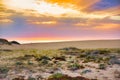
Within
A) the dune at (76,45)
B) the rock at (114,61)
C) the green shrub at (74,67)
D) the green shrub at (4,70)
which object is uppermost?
the dune at (76,45)

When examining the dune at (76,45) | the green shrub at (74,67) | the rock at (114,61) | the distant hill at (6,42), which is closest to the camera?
the green shrub at (74,67)

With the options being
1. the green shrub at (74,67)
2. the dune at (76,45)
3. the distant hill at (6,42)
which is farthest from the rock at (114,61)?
the distant hill at (6,42)

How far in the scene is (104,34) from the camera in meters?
10.7

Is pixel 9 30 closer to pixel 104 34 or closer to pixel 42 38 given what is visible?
pixel 42 38

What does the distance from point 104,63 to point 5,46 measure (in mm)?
4435

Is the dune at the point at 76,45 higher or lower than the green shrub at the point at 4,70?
higher

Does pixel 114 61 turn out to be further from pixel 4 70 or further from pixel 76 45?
pixel 4 70

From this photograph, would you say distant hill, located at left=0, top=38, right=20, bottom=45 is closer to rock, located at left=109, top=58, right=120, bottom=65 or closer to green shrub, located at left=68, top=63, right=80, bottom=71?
green shrub, located at left=68, top=63, right=80, bottom=71

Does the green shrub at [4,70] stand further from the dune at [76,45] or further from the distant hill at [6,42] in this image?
the dune at [76,45]

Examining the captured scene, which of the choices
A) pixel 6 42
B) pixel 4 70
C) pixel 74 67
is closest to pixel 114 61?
pixel 74 67

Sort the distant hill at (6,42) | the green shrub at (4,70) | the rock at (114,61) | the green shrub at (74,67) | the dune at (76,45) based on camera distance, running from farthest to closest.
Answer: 1. the dune at (76,45)
2. the distant hill at (6,42)
3. the rock at (114,61)
4. the green shrub at (74,67)
5. the green shrub at (4,70)

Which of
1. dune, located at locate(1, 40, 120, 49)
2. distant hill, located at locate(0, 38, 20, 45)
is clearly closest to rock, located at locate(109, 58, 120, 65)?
dune, located at locate(1, 40, 120, 49)

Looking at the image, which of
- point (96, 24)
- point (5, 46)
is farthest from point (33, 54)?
point (96, 24)

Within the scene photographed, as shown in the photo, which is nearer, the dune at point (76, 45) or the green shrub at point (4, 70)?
the green shrub at point (4, 70)
